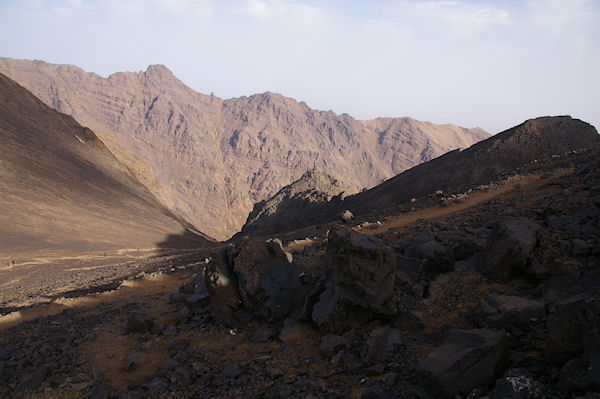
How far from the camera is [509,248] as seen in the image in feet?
19.1

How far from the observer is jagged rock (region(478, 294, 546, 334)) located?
449cm

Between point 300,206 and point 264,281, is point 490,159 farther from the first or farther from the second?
point 264,281

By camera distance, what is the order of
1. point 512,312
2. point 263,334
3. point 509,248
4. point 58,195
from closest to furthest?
point 512,312, point 509,248, point 263,334, point 58,195

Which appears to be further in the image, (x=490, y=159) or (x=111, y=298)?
(x=490, y=159)

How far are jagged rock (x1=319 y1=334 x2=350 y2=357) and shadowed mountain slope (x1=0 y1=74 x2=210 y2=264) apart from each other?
21.9 metres

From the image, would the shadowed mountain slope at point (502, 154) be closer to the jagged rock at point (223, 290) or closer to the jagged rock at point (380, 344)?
the jagged rock at point (223, 290)

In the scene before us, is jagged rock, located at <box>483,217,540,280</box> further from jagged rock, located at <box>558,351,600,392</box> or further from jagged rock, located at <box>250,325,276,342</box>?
jagged rock, located at <box>250,325,276,342</box>

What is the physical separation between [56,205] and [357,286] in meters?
30.3

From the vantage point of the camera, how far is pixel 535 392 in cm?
316

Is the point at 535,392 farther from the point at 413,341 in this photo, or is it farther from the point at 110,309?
the point at 110,309

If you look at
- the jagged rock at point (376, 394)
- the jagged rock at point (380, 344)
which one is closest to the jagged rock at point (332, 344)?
the jagged rock at point (380, 344)

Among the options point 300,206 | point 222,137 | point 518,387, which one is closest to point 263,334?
point 518,387

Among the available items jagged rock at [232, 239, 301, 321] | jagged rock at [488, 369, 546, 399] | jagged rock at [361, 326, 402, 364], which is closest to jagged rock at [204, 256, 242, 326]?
jagged rock at [232, 239, 301, 321]

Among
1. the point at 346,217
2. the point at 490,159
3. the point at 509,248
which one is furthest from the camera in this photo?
the point at 490,159
